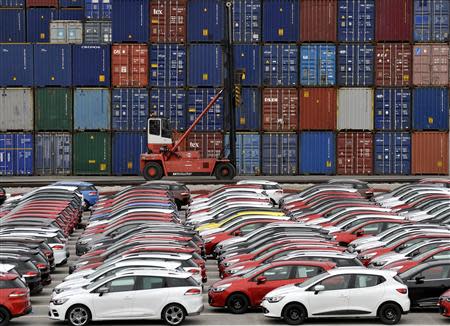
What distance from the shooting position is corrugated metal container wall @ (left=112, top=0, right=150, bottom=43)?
6003 centimetres

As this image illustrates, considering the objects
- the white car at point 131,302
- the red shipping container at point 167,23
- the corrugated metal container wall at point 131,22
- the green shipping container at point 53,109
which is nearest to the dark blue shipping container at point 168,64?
the red shipping container at point 167,23

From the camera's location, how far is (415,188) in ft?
131

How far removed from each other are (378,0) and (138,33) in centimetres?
1377

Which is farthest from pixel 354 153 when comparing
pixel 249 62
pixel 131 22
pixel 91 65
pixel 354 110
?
pixel 91 65

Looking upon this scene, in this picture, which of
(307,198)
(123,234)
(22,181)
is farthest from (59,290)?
(22,181)

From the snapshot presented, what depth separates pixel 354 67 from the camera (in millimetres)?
60750

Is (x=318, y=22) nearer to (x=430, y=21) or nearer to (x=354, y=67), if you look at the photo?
(x=354, y=67)

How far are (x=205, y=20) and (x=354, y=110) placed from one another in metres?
10.1

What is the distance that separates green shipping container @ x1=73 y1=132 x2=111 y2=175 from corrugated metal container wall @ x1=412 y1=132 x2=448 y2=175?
693 inches

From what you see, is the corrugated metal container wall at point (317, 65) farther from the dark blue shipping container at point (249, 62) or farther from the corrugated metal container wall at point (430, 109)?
the corrugated metal container wall at point (430, 109)

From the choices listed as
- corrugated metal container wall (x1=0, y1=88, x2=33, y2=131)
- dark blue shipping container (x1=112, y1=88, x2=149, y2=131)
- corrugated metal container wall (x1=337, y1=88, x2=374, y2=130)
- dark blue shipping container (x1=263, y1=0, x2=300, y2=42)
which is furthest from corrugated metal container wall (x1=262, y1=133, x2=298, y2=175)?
corrugated metal container wall (x1=0, y1=88, x2=33, y2=131)

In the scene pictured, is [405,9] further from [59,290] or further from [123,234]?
[59,290]

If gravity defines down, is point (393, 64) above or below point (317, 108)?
above

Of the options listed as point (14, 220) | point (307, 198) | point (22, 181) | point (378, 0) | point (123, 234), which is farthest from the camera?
point (378, 0)
